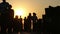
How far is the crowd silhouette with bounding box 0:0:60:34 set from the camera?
7344 millimetres

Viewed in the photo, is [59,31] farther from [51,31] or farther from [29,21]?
[29,21]

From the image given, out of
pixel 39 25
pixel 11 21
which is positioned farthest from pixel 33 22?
pixel 11 21

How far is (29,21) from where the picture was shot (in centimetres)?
813

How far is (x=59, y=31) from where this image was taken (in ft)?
24.2

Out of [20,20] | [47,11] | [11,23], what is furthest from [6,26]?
[47,11]

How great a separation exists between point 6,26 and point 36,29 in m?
1.29

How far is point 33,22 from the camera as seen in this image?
8070 mm

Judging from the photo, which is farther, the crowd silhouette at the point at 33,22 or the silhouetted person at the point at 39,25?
the silhouetted person at the point at 39,25

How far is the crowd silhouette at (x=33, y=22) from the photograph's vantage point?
7344 mm

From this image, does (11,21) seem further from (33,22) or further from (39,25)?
(39,25)

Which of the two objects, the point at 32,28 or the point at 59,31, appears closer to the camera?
the point at 59,31

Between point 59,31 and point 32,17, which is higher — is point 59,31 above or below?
below

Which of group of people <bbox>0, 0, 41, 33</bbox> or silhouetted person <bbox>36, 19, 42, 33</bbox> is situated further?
silhouetted person <bbox>36, 19, 42, 33</bbox>

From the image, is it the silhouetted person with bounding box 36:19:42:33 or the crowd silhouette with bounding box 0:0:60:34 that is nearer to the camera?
the crowd silhouette with bounding box 0:0:60:34
